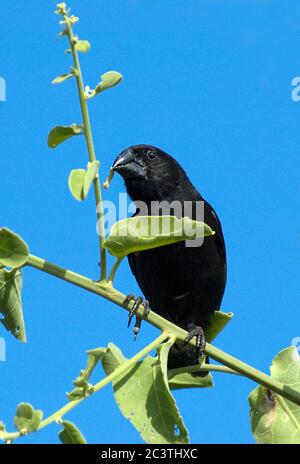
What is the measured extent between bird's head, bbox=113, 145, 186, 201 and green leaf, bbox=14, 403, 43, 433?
4.28m

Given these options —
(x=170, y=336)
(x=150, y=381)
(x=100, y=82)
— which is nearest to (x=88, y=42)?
(x=100, y=82)

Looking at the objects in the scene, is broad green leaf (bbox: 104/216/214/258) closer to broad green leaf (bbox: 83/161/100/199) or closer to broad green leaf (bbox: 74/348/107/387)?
broad green leaf (bbox: 83/161/100/199)

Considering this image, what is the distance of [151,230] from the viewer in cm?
195

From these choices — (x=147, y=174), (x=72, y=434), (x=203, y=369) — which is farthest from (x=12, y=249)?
(x=147, y=174)

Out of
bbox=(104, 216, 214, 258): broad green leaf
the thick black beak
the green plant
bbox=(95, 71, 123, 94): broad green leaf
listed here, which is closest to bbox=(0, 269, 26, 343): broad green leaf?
the green plant

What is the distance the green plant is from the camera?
1.76 m

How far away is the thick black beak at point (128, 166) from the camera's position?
572 centimetres

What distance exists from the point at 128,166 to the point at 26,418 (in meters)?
4.32

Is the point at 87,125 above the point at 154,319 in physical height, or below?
above

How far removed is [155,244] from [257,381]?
18.2 inches

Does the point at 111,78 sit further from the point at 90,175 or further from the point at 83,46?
the point at 90,175

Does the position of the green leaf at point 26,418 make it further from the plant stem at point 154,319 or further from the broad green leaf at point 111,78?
the broad green leaf at point 111,78
